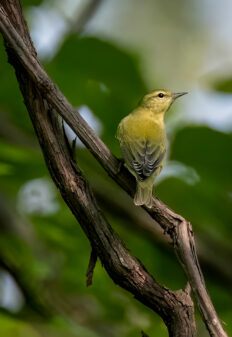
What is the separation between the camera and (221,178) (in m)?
4.13

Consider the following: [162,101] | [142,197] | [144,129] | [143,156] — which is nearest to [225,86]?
[143,156]

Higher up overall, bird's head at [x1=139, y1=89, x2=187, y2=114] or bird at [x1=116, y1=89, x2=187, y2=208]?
bird's head at [x1=139, y1=89, x2=187, y2=114]

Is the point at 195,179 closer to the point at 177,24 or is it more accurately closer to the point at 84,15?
the point at 84,15

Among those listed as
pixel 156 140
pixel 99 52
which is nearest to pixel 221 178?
pixel 156 140

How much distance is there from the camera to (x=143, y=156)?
14.7ft

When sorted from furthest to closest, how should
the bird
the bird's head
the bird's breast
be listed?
the bird's head
the bird's breast
the bird

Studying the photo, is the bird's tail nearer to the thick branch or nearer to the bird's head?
the thick branch

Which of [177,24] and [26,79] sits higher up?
[177,24]

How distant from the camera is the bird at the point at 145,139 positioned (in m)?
3.98

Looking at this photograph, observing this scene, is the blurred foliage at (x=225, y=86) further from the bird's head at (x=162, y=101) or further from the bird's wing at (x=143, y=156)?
the bird's head at (x=162, y=101)

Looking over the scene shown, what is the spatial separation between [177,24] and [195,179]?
695 cm

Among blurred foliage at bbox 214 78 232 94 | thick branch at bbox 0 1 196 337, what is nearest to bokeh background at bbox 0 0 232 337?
blurred foliage at bbox 214 78 232 94

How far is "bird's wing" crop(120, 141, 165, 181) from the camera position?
158 inches

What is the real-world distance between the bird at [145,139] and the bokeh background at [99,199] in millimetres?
→ 113
